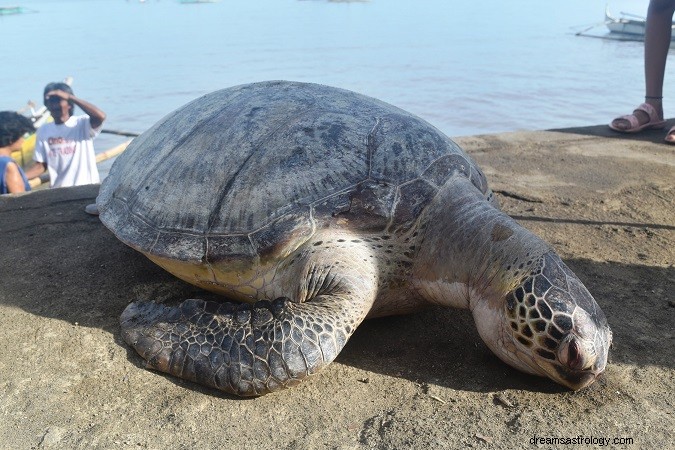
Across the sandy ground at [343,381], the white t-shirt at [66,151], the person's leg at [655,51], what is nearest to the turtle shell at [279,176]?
the sandy ground at [343,381]

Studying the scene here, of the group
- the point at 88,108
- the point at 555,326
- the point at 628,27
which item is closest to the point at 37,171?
the point at 88,108

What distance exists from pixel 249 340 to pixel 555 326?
1.10 m

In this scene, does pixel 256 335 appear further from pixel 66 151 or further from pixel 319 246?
pixel 66 151

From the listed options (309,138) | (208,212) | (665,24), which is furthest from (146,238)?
(665,24)

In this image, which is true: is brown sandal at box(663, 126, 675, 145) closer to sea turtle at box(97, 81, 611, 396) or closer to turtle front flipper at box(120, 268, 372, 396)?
sea turtle at box(97, 81, 611, 396)

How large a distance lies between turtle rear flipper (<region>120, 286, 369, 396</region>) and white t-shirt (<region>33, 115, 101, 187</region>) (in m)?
4.24

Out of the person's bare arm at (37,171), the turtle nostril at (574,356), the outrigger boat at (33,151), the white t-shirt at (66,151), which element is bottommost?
the outrigger boat at (33,151)

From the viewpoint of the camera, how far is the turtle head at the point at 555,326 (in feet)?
6.38

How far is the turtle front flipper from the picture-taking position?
2.13m

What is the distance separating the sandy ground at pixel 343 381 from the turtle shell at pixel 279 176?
435 millimetres

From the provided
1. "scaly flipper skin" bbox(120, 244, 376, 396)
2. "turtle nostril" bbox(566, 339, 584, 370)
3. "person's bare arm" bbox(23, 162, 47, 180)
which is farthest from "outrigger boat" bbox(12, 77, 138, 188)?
"turtle nostril" bbox(566, 339, 584, 370)

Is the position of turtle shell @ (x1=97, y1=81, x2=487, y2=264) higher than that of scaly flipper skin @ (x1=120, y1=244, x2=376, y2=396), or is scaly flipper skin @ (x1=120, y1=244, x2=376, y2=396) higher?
turtle shell @ (x1=97, y1=81, x2=487, y2=264)

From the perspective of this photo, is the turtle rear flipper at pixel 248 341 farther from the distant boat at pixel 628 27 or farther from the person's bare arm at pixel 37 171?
the distant boat at pixel 628 27

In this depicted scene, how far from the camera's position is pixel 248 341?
2.19 m
